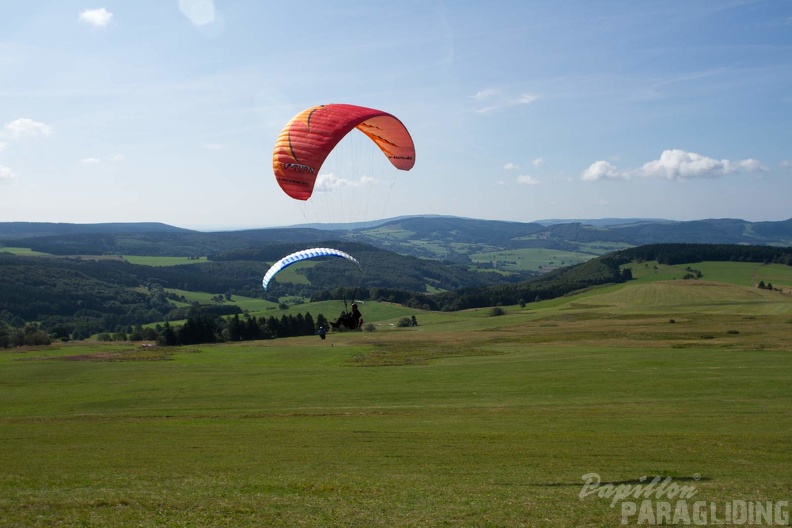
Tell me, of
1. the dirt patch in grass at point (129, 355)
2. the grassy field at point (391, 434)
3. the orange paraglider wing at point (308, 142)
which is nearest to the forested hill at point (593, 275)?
the dirt patch in grass at point (129, 355)

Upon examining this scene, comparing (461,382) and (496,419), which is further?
(461,382)

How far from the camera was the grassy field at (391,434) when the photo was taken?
12.8 metres

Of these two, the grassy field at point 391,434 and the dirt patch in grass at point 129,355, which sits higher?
the grassy field at point 391,434

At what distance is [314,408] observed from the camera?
28.9m

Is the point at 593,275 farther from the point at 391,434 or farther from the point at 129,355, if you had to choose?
the point at 391,434

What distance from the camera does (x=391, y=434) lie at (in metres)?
21.8

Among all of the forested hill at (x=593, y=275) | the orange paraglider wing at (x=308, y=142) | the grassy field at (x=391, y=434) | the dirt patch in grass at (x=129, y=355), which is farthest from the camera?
the forested hill at (x=593, y=275)

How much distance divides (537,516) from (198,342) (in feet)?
229

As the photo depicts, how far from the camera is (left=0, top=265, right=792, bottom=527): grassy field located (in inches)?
504

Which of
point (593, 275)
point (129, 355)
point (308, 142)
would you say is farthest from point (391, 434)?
point (593, 275)

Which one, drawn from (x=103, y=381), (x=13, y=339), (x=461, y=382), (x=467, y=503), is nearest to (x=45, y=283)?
(x=13, y=339)

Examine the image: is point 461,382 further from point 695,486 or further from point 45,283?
point 45,283

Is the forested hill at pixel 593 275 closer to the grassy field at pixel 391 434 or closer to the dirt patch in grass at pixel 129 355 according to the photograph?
the dirt patch in grass at pixel 129 355

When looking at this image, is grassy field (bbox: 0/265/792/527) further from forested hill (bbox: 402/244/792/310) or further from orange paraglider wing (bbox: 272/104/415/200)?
forested hill (bbox: 402/244/792/310)
